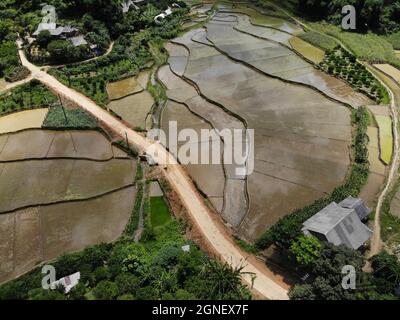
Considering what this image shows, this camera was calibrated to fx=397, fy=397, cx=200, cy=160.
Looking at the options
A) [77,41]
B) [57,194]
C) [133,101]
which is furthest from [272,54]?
[57,194]

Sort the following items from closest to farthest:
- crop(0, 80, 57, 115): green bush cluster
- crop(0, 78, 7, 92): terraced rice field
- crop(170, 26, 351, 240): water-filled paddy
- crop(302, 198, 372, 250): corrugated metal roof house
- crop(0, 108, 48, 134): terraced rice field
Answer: crop(302, 198, 372, 250): corrugated metal roof house < crop(170, 26, 351, 240): water-filled paddy < crop(0, 108, 48, 134): terraced rice field < crop(0, 80, 57, 115): green bush cluster < crop(0, 78, 7, 92): terraced rice field

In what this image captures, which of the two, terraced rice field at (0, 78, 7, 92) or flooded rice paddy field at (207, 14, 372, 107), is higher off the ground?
flooded rice paddy field at (207, 14, 372, 107)

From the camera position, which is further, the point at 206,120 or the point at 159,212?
the point at 206,120

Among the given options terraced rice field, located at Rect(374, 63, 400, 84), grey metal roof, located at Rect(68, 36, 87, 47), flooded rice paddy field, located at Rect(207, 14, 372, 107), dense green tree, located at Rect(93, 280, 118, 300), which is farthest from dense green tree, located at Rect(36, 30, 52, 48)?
terraced rice field, located at Rect(374, 63, 400, 84)

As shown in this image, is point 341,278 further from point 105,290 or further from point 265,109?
point 265,109

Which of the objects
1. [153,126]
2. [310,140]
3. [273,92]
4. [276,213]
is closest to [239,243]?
[276,213]

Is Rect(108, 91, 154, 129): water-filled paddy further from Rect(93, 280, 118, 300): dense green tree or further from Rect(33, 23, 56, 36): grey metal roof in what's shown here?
Rect(33, 23, 56, 36): grey metal roof

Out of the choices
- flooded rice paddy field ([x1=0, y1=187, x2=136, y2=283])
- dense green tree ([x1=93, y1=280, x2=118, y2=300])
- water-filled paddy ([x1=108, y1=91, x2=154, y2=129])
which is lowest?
flooded rice paddy field ([x1=0, y1=187, x2=136, y2=283])
